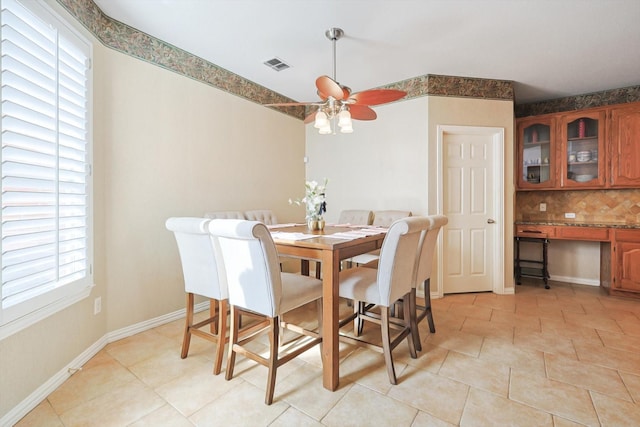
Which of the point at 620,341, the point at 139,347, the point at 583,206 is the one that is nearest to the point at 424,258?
the point at 620,341

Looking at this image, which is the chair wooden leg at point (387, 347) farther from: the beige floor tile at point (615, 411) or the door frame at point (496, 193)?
the door frame at point (496, 193)

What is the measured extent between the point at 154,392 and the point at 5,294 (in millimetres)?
921

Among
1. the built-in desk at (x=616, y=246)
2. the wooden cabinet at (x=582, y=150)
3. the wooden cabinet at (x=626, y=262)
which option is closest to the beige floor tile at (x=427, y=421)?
the built-in desk at (x=616, y=246)

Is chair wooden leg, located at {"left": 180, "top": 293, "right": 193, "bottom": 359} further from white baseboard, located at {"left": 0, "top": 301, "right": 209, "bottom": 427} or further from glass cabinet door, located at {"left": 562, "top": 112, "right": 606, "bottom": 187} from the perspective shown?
glass cabinet door, located at {"left": 562, "top": 112, "right": 606, "bottom": 187}

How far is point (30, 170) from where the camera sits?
156 centimetres

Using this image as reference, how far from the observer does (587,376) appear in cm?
186

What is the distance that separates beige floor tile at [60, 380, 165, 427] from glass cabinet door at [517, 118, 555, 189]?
471 cm

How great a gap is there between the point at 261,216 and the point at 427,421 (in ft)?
8.31

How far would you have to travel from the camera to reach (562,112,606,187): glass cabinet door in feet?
12.0

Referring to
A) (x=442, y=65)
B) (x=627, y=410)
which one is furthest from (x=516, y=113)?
(x=627, y=410)

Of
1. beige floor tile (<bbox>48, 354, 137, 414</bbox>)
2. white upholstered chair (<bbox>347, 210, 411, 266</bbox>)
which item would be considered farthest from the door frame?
beige floor tile (<bbox>48, 354, 137, 414</bbox>)

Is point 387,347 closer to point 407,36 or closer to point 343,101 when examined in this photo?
point 343,101

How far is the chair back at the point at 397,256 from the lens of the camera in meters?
1.72

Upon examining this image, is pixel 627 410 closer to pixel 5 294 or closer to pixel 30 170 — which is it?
pixel 5 294
